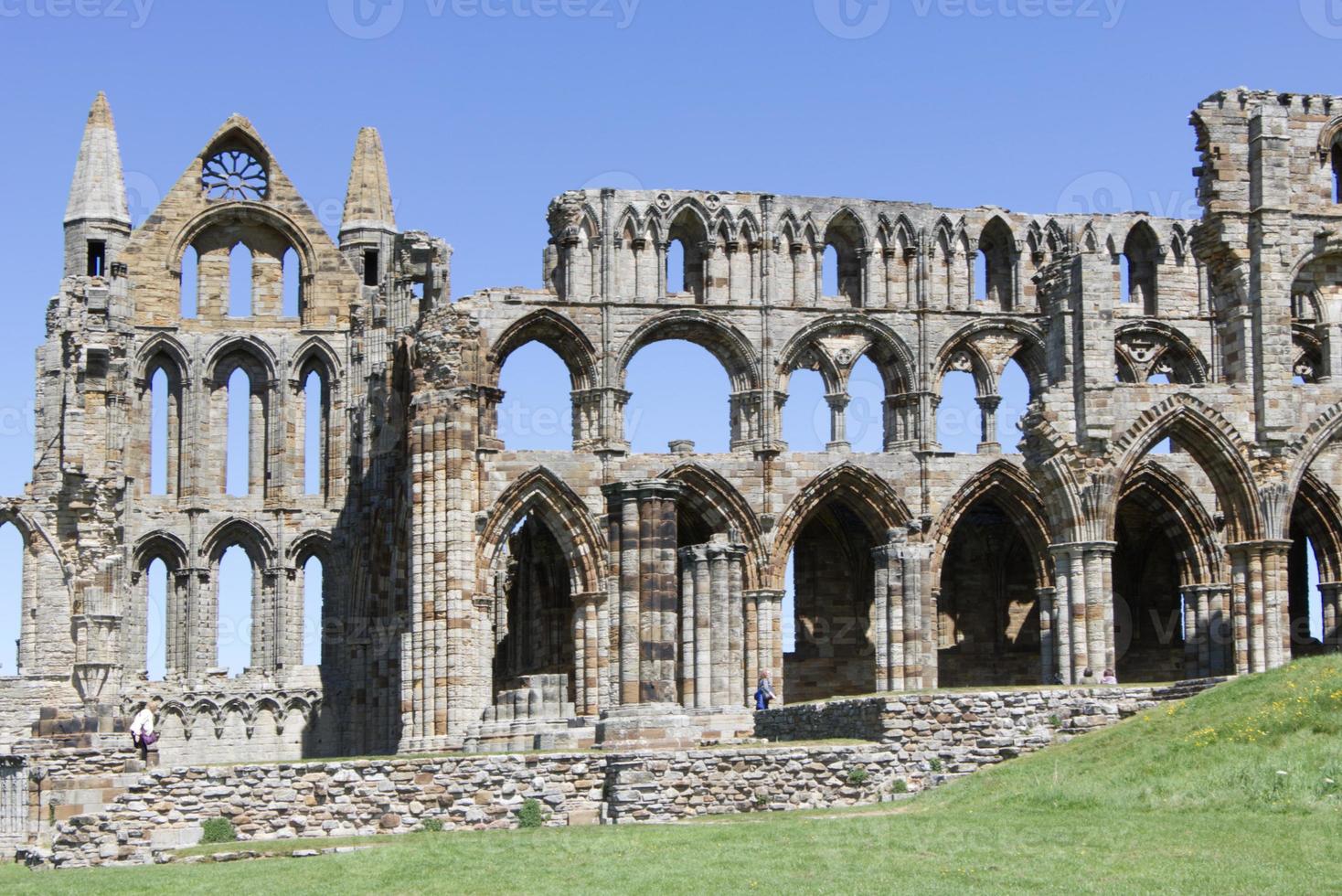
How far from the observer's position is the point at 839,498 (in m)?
54.6

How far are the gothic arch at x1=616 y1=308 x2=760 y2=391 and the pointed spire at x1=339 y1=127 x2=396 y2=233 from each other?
47.0 ft

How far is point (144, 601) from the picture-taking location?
205ft

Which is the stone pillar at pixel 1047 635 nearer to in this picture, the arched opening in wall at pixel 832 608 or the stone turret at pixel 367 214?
the arched opening in wall at pixel 832 608

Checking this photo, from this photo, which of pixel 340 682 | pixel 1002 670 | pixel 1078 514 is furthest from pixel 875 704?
pixel 340 682

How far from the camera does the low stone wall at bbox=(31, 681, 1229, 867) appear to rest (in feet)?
110

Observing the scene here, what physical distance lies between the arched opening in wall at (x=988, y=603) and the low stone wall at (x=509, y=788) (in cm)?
2163

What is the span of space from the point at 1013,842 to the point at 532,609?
3269 centimetres

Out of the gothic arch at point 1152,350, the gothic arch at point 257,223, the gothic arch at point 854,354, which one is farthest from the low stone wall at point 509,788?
Result: the gothic arch at point 257,223

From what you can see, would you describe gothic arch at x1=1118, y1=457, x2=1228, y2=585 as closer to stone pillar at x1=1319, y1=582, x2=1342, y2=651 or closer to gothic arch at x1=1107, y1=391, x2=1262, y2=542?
stone pillar at x1=1319, y1=582, x2=1342, y2=651

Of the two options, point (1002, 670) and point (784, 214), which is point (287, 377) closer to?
point (784, 214)

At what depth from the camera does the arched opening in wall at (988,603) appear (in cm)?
5709

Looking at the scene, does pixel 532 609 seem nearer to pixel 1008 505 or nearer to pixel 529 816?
pixel 1008 505

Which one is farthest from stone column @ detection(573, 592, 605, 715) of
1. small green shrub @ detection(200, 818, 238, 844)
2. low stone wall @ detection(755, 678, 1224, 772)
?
small green shrub @ detection(200, 818, 238, 844)

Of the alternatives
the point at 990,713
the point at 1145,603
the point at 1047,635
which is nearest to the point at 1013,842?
the point at 990,713
